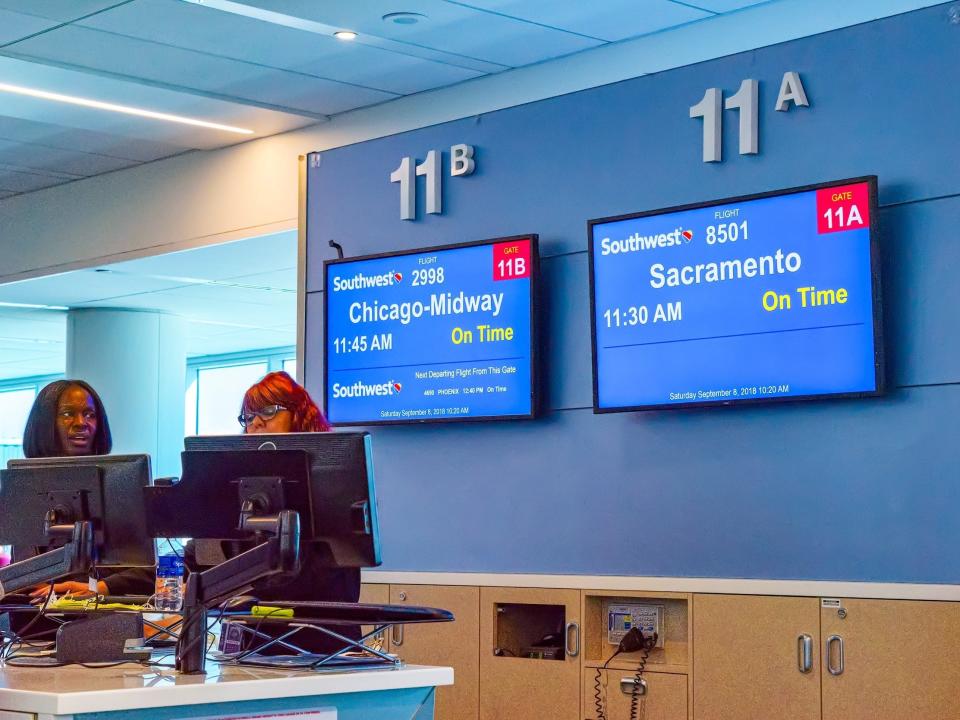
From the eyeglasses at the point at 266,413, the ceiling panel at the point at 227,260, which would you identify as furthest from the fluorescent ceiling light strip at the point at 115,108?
the eyeglasses at the point at 266,413

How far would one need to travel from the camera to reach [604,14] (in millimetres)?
4754

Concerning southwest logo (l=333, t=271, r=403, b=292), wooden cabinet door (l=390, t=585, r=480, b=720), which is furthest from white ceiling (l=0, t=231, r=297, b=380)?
wooden cabinet door (l=390, t=585, r=480, b=720)

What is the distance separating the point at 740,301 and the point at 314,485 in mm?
1974

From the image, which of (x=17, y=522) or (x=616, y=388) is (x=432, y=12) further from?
(x=17, y=522)

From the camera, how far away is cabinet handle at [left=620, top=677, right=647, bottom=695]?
4438 mm

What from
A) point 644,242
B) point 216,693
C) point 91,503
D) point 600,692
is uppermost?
point 644,242

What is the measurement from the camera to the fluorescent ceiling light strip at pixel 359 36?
184 inches

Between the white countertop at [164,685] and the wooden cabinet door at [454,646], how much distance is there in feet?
7.13

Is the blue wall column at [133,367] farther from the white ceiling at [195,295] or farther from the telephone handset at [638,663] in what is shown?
the telephone handset at [638,663]

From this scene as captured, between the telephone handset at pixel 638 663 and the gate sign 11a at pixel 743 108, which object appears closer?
the gate sign 11a at pixel 743 108

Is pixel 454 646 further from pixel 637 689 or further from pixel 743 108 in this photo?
pixel 743 108

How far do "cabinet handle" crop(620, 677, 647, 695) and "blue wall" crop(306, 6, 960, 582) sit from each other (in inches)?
14.4

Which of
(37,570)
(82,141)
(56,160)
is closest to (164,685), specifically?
(37,570)

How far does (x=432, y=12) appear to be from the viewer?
4730 mm
